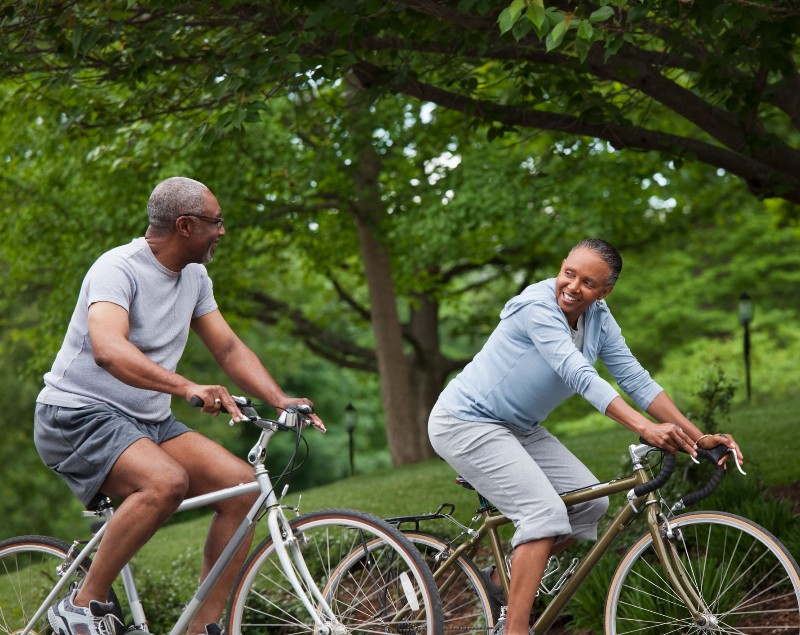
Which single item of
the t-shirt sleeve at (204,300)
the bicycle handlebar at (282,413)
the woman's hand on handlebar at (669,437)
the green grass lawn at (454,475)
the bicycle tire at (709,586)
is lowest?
the green grass lawn at (454,475)

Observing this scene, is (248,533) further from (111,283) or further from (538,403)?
(538,403)

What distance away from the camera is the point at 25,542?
4711 millimetres

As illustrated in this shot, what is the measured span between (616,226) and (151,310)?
15.0 metres

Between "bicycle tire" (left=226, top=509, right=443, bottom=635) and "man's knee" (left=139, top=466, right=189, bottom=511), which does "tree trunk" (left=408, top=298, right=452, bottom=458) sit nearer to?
"bicycle tire" (left=226, top=509, right=443, bottom=635)

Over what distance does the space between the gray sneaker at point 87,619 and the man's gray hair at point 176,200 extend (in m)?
1.41

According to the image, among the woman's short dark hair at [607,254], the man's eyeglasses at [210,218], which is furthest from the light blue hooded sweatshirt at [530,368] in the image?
the man's eyeglasses at [210,218]

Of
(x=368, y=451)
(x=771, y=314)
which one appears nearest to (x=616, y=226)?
(x=771, y=314)

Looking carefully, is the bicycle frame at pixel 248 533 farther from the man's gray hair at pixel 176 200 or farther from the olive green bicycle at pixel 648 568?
the man's gray hair at pixel 176 200

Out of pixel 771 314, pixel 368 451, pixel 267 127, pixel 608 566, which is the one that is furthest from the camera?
pixel 368 451

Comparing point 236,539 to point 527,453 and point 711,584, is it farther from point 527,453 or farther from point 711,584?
point 711,584

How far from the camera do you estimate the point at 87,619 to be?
13.4ft

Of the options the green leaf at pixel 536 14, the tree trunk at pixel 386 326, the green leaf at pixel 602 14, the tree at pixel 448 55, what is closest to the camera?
the green leaf at pixel 536 14

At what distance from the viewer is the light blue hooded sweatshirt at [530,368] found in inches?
163

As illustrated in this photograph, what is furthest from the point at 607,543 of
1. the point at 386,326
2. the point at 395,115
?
the point at 386,326
